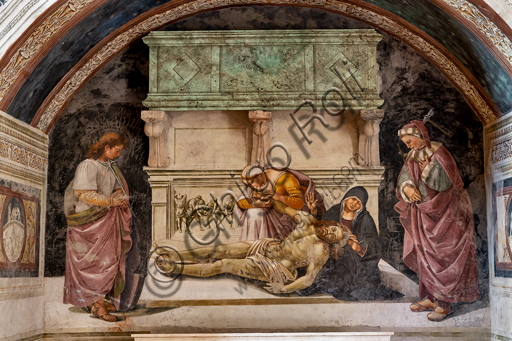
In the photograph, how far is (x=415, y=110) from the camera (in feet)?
27.1

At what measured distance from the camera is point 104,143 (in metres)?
8.28

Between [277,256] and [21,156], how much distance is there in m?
→ 3.69

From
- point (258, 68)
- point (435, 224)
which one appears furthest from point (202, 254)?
point (435, 224)

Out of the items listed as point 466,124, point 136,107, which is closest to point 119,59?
point 136,107

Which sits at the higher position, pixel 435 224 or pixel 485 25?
pixel 485 25

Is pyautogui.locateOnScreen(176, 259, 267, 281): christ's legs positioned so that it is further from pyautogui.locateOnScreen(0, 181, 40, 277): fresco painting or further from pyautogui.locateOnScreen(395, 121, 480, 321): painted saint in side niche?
pyautogui.locateOnScreen(395, 121, 480, 321): painted saint in side niche

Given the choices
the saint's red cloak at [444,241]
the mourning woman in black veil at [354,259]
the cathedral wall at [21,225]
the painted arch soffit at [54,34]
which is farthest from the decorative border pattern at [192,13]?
the mourning woman in black veil at [354,259]

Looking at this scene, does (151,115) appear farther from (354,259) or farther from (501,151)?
(501,151)

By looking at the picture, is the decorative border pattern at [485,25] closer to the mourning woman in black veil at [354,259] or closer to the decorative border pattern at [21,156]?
the mourning woman in black veil at [354,259]

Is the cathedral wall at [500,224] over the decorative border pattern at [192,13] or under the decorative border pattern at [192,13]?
under

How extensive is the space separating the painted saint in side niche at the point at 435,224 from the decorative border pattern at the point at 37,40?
471 cm

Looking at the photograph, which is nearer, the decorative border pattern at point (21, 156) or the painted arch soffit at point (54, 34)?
the painted arch soffit at point (54, 34)

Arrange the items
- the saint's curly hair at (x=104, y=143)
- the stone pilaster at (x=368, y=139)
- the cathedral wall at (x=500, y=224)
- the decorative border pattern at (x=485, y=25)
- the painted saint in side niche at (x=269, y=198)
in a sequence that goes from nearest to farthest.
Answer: the decorative border pattern at (x=485, y=25), the cathedral wall at (x=500, y=224), the stone pilaster at (x=368, y=139), the painted saint in side niche at (x=269, y=198), the saint's curly hair at (x=104, y=143)

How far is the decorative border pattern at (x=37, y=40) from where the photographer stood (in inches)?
262
